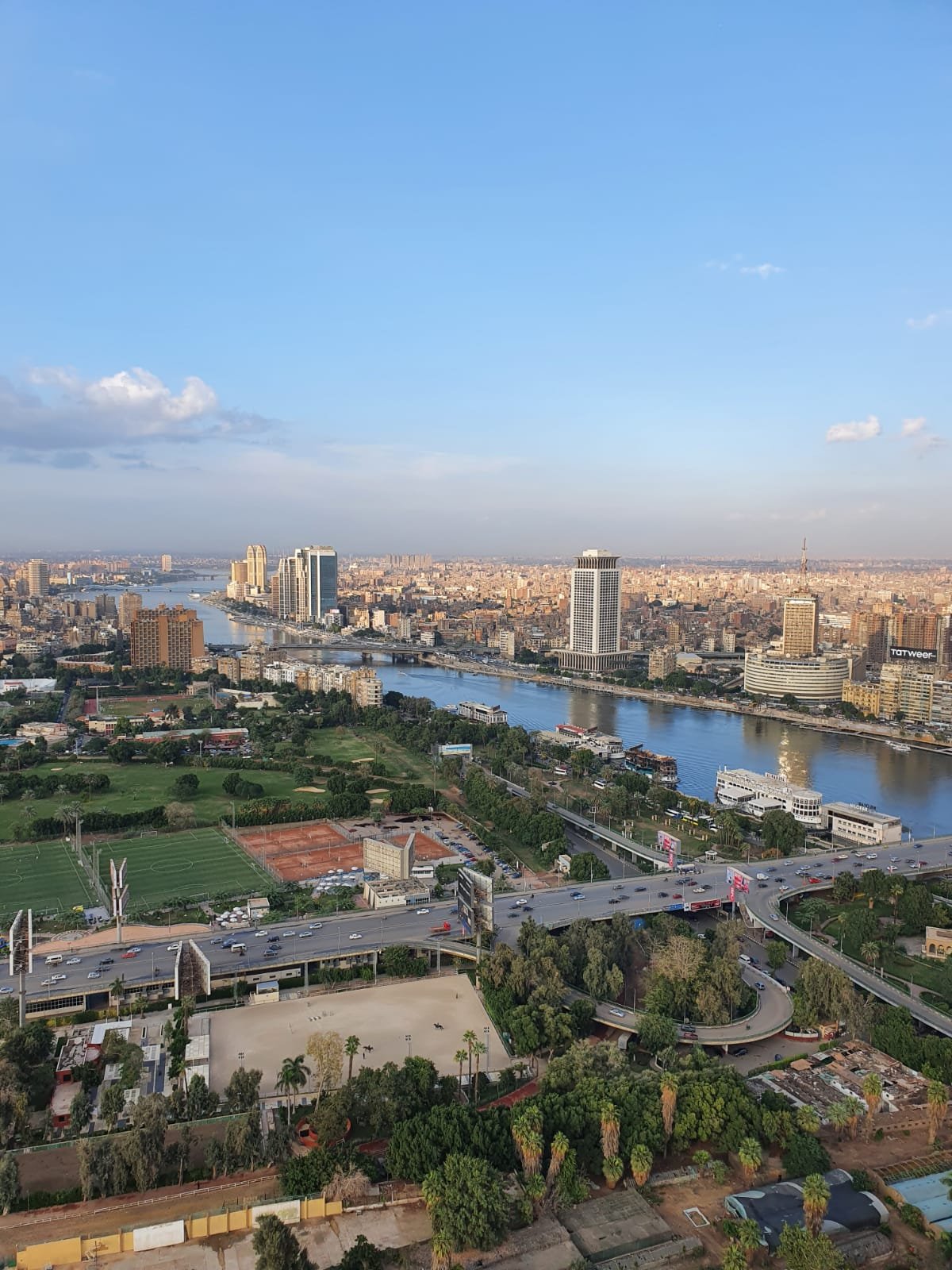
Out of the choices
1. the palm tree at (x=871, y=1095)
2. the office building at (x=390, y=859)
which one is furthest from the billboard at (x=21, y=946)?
the palm tree at (x=871, y=1095)

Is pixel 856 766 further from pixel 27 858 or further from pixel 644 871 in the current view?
pixel 27 858

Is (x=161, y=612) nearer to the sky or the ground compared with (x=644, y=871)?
nearer to the sky

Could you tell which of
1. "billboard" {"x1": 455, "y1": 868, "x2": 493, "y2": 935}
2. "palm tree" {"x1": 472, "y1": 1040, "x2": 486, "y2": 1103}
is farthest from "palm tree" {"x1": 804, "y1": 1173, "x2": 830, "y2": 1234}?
"billboard" {"x1": 455, "y1": 868, "x2": 493, "y2": 935}

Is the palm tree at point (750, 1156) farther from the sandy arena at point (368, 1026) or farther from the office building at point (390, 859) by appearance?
the office building at point (390, 859)

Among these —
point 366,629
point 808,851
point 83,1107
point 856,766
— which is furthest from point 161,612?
point 83,1107

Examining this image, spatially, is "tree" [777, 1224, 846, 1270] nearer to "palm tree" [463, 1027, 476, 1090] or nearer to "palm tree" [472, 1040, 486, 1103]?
"palm tree" [472, 1040, 486, 1103]

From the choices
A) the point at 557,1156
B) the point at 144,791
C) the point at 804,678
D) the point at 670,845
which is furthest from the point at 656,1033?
the point at 804,678
